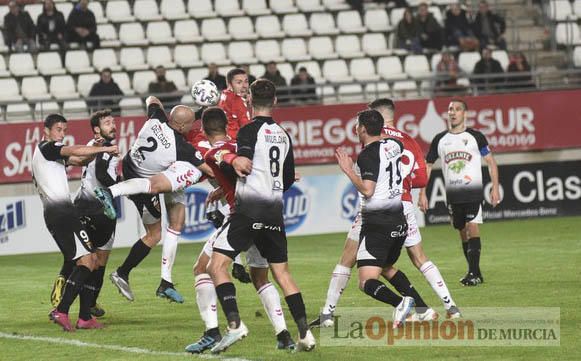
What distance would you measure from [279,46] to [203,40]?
174 centimetres

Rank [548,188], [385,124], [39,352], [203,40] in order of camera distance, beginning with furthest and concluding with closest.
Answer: [203,40]
[548,188]
[385,124]
[39,352]

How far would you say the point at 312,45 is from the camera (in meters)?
28.9

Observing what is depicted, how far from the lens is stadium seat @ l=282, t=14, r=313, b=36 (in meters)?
29.2

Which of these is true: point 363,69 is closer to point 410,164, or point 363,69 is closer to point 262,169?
point 410,164

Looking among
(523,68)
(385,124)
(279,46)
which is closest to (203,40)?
(279,46)

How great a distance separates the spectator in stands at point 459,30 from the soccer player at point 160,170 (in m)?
15.1

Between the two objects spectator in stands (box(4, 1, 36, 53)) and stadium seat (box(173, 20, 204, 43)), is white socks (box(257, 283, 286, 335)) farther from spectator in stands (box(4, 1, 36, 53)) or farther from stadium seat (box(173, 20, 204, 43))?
stadium seat (box(173, 20, 204, 43))

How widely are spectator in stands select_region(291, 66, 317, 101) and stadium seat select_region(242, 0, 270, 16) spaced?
134 inches

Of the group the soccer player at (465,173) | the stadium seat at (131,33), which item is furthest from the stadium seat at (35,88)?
the soccer player at (465,173)

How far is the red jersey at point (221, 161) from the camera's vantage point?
10899 millimetres

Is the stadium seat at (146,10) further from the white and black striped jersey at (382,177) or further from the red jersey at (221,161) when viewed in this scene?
the red jersey at (221,161)

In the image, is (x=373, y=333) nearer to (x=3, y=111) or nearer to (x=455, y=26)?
(x=3, y=111)

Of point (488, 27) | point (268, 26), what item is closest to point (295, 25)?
point (268, 26)

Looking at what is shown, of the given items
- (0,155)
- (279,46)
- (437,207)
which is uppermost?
(279,46)
